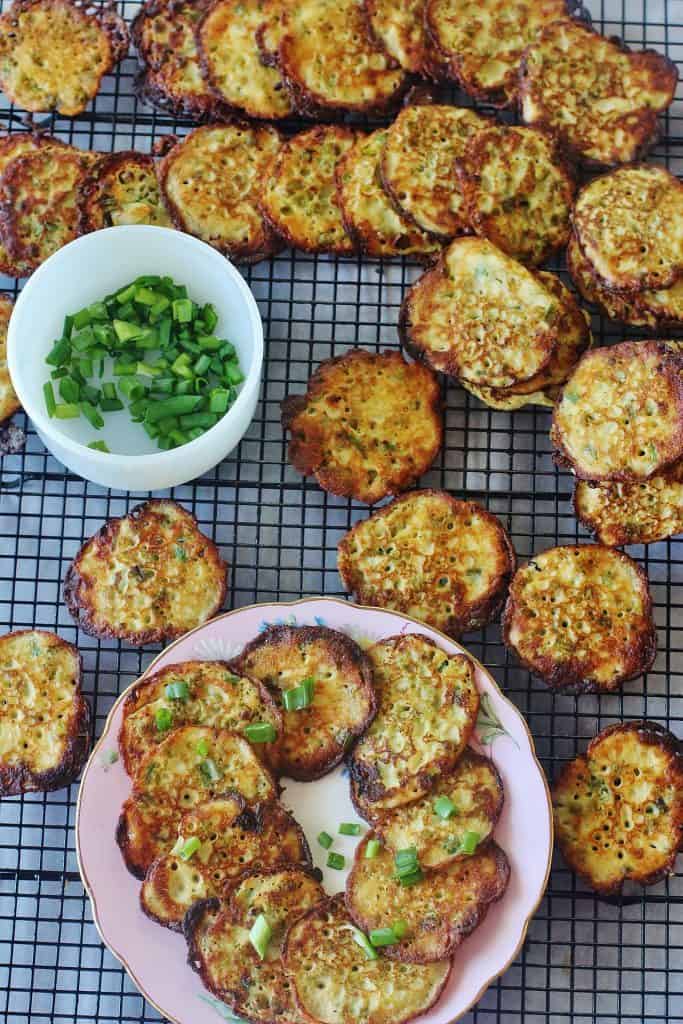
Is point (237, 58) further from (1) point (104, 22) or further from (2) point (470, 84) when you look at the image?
(2) point (470, 84)

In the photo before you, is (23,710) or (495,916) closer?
Answer: (495,916)

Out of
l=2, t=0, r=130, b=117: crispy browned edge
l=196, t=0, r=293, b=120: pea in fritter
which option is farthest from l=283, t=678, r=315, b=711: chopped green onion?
l=2, t=0, r=130, b=117: crispy browned edge

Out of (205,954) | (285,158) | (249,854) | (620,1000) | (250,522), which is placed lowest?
(620,1000)

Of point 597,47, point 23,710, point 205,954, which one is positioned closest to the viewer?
point 205,954

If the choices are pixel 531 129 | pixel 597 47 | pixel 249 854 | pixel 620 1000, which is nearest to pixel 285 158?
pixel 531 129

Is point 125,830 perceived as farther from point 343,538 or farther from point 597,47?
point 597,47

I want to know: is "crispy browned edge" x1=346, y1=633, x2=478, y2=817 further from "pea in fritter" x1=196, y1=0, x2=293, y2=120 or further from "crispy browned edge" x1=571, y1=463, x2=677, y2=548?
"pea in fritter" x1=196, y1=0, x2=293, y2=120

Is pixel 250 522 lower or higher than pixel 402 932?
higher

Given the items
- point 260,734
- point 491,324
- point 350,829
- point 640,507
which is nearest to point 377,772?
point 350,829
